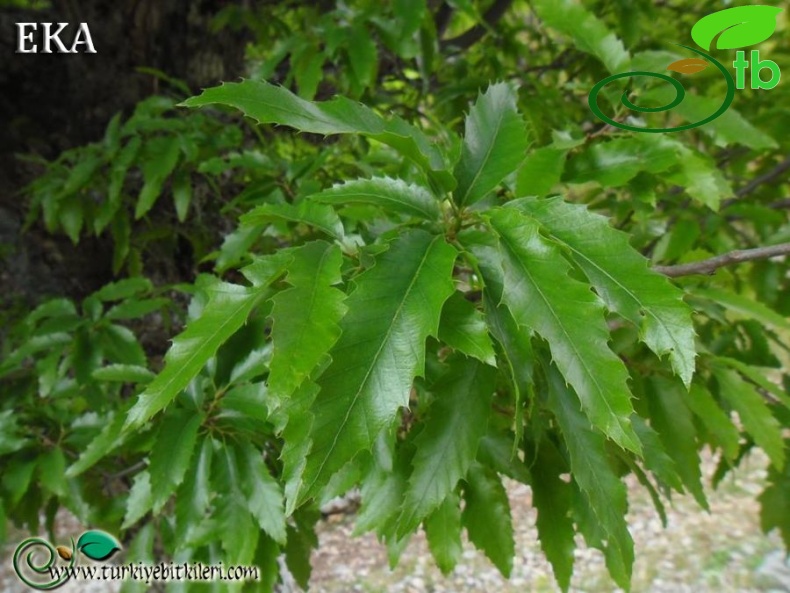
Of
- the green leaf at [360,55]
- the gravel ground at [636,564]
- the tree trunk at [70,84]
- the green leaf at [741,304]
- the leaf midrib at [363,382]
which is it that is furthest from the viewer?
the gravel ground at [636,564]

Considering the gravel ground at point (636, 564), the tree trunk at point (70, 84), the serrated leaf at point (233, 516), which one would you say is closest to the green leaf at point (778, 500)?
the serrated leaf at point (233, 516)

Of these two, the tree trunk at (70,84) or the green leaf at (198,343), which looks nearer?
the green leaf at (198,343)

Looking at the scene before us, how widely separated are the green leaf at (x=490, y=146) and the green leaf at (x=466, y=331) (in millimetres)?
113

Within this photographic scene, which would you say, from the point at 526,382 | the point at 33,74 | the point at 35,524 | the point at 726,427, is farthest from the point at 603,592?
the point at 33,74

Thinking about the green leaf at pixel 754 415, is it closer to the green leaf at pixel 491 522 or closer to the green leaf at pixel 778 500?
the green leaf at pixel 778 500

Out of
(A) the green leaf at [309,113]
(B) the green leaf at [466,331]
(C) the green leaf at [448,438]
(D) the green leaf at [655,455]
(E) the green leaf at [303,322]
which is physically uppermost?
(A) the green leaf at [309,113]

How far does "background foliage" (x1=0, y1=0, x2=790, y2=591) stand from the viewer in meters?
0.45

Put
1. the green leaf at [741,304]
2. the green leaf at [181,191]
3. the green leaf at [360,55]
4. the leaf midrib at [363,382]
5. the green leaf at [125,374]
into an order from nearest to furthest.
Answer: the leaf midrib at [363,382] < the green leaf at [741,304] < the green leaf at [125,374] < the green leaf at [360,55] < the green leaf at [181,191]

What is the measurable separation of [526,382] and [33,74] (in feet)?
4.94

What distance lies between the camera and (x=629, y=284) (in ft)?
1.51

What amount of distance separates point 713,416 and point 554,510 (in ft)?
0.76

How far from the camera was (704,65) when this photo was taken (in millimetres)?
865

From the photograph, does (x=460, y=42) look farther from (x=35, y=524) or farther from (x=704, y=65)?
(x=35, y=524)

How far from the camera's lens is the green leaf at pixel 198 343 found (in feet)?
1.53
